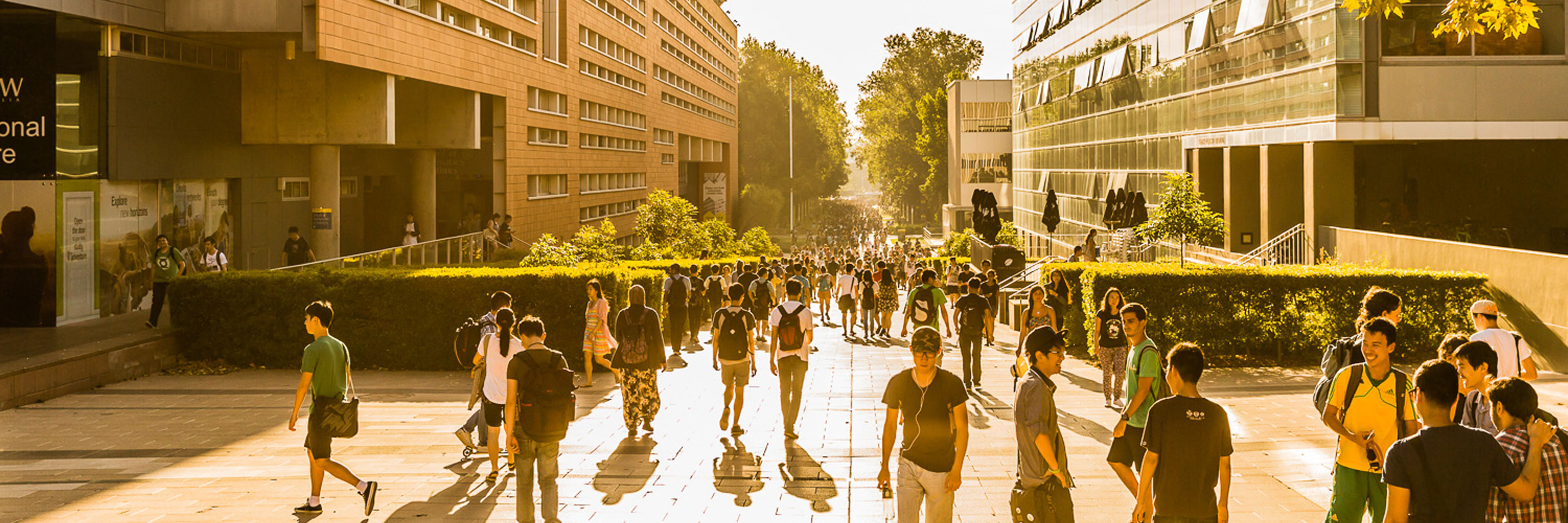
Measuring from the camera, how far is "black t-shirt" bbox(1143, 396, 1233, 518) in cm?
568

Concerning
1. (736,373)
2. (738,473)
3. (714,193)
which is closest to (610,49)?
(714,193)

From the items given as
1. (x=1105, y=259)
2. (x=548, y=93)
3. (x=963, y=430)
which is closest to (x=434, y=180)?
(x=548, y=93)

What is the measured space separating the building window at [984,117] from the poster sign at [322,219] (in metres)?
57.3

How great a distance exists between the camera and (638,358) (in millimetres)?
11102

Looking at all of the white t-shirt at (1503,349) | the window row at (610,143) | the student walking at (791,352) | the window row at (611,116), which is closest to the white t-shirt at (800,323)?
the student walking at (791,352)

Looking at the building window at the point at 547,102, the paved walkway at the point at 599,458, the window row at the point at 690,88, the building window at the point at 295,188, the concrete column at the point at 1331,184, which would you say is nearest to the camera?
the paved walkway at the point at 599,458

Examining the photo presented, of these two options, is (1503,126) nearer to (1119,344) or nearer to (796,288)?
(1119,344)

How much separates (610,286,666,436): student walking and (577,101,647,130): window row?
38.0 m

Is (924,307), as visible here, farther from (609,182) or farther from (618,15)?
(618,15)

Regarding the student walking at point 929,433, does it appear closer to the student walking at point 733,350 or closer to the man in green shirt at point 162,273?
the student walking at point 733,350

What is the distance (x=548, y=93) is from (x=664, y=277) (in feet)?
74.8

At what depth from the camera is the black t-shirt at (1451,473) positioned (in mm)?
4742

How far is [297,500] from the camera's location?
8641 millimetres

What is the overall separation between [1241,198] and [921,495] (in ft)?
89.2
